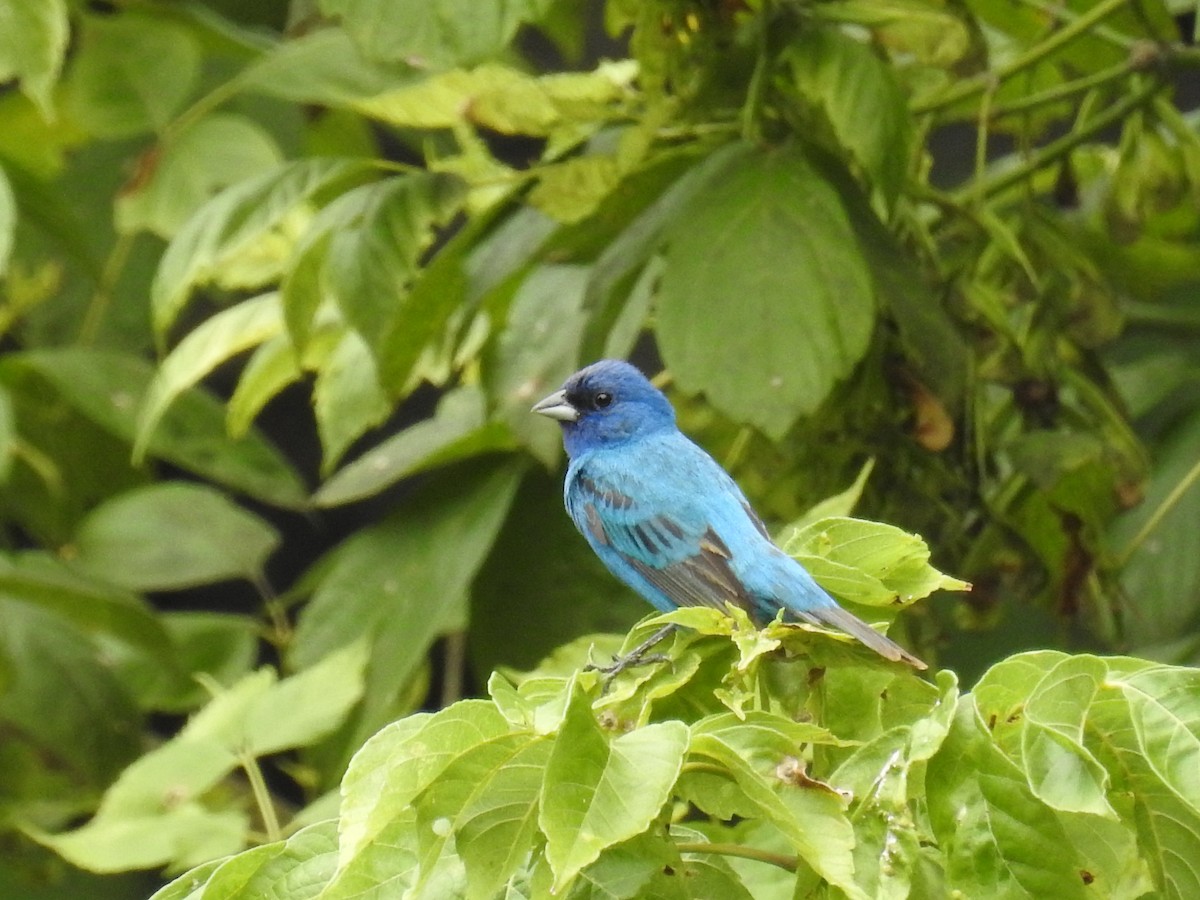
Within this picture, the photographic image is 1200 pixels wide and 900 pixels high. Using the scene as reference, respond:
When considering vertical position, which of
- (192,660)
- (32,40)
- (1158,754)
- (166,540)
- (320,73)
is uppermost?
(32,40)

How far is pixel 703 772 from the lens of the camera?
1.33 m

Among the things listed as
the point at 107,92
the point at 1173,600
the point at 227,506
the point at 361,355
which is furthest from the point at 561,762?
the point at 107,92

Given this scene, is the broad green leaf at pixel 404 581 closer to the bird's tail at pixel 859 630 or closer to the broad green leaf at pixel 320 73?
the broad green leaf at pixel 320 73

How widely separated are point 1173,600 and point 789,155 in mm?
1225

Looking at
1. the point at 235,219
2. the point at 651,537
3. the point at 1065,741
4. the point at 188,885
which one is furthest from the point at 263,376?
the point at 1065,741

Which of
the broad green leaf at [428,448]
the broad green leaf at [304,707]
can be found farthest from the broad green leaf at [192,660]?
the broad green leaf at [304,707]

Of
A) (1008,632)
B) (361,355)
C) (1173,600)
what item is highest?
(361,355)

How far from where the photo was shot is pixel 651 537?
97.4 inches

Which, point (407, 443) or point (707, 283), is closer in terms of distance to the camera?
point (707, 283)

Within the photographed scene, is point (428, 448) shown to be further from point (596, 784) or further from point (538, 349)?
point (596, 784)

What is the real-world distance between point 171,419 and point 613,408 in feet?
3.76

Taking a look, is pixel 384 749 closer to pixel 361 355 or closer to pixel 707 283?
pixel 707 283

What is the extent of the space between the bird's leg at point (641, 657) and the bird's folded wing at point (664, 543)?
1.90 feet

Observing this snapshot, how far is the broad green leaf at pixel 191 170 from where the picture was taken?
3.28m
